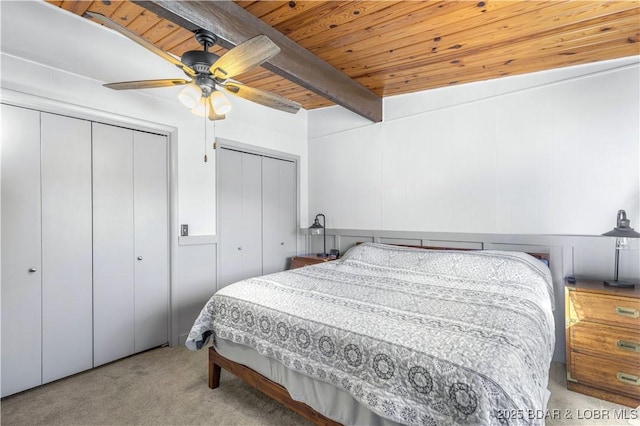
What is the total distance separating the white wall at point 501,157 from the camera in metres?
2.51

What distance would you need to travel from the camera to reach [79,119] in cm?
251

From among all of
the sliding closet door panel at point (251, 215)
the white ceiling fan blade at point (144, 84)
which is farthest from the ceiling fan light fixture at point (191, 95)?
the sliding closet door panel at point (251, 215)

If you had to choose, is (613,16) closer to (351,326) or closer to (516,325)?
(516,325)

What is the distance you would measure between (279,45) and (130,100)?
1.46m

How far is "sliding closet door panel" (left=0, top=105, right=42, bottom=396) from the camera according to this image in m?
2.17

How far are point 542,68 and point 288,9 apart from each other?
7.53 ft

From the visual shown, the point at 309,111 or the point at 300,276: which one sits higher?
the point at 309,111

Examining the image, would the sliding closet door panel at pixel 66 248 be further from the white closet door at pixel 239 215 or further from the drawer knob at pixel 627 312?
the drawer knob at pixel 627 312

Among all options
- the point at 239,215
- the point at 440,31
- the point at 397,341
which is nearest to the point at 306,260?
the point at 239,215

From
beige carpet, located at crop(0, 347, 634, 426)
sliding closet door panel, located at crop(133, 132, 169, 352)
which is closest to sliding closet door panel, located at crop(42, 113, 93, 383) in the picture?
beige carpet, located at crop(0, 347, 634, 426)

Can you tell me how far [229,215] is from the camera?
358 cm

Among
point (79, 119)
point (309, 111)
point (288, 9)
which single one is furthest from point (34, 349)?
point (309, 111)

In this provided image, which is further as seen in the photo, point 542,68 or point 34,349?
→ point 542,68

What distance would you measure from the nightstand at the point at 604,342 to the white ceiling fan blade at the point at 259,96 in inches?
98.9
